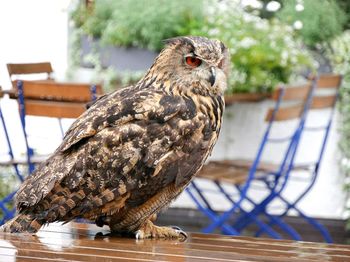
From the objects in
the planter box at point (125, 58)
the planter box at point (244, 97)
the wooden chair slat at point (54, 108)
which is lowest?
the planter box at point (244, 97)

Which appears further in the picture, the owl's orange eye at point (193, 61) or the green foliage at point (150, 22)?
the green foliage at point (150, 22)

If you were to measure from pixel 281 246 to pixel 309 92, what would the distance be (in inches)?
91.1

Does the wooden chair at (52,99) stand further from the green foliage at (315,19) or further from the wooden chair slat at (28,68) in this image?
the green foliage at (315,19)

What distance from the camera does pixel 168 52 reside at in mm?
2691

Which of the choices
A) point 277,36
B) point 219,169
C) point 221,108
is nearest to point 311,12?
point 277,36

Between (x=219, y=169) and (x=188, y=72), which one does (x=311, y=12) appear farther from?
(x=188, y=72)

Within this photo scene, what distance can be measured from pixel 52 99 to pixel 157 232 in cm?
151

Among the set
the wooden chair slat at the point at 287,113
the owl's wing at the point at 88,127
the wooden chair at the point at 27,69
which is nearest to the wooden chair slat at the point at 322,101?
the wooden chair slat at the point at 287,113

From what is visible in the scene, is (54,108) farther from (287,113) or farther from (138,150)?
(138,150)

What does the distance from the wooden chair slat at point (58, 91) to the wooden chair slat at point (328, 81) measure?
1393 mm

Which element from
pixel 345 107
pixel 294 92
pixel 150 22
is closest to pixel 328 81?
pixel 294 92

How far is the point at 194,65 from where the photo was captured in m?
2.67

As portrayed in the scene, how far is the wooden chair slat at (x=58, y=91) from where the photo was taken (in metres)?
3.93

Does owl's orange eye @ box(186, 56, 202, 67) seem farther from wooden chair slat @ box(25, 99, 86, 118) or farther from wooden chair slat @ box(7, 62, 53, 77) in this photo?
wooden chair slat @ box(7, 62, 53, 77)
